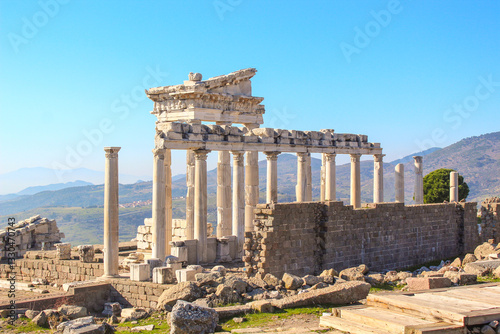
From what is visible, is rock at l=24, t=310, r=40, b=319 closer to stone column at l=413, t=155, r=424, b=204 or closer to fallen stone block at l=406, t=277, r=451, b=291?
fallen stone block at l=406, t=277, r=451, b=291

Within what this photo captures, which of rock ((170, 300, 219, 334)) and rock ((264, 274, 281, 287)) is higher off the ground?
rock ((264, 274, 281, 287))

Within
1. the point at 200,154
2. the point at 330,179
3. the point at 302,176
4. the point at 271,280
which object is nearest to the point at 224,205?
the point at 200,154

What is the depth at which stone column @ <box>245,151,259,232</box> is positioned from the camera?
30391 mm

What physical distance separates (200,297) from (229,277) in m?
1.16

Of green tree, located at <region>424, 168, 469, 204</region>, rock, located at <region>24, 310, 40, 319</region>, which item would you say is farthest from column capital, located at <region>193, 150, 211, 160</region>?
green tree, located at <region>424, 168, 469, 204</region>

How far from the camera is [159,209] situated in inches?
992

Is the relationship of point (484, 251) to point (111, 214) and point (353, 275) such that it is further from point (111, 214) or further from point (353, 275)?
point (111, 214)

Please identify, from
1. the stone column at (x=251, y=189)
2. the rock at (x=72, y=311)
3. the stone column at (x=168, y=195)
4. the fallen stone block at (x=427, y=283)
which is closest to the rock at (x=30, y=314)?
the rock at (x=72, y=311)

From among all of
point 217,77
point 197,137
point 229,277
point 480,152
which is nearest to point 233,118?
point 217,77

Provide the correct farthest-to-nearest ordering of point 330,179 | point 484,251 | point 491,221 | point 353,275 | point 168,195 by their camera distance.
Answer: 1. point 330,179
2. point 491,221
3. point 168,195
4. point 484,251
5. point 353,275

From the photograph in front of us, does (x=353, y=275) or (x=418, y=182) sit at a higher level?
(x=418, y=182)

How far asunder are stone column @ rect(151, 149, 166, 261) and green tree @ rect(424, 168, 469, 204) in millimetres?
31772

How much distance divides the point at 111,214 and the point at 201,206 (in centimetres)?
490

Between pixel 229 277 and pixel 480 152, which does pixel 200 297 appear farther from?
pixel 480 152
